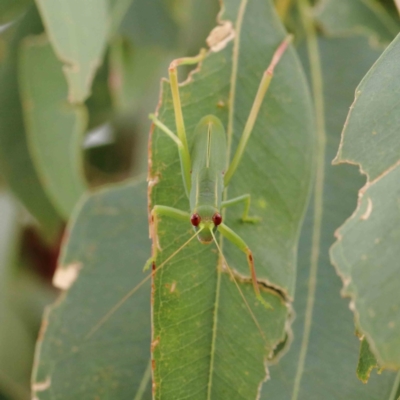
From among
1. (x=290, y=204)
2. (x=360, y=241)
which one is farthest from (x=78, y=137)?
(x=360, y=241)

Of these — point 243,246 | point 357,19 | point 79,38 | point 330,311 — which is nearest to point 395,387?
point 330,311

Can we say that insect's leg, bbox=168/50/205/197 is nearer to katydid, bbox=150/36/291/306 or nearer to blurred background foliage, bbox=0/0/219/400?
katydid, bbox=150/36/291/306

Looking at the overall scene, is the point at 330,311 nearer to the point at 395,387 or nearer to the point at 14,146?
the point at 395,387

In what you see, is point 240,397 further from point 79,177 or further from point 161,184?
point 79,177

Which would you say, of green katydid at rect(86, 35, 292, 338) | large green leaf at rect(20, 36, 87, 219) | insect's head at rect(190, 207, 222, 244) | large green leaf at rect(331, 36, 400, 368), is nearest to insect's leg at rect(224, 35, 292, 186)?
green katydid at rect(86, 35, 292, 338)

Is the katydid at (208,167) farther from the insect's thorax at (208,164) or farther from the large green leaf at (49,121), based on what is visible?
the large green leaf at (49,121)

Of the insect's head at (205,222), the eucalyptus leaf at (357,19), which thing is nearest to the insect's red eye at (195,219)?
the insect's head at (205,222)
